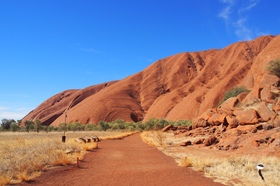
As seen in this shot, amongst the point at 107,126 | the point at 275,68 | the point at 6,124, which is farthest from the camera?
the point at 6,124

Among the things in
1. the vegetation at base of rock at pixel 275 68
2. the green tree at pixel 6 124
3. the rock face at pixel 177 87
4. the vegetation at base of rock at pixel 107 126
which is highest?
the rock face at pixel 177 87

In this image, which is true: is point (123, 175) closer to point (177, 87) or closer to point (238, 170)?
point (238, 170)

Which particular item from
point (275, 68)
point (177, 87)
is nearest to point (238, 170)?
point (275, 68)

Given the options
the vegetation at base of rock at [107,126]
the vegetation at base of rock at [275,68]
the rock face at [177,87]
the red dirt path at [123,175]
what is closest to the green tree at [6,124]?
the vegetation at base of rock at [107,126]

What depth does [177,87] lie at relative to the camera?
10275cm

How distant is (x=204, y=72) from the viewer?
100312 millimetres

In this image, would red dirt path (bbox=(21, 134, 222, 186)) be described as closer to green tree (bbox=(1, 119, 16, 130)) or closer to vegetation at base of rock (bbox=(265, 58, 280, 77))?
vegetation at base of rock (bbox=(265, 58, 280, 77))

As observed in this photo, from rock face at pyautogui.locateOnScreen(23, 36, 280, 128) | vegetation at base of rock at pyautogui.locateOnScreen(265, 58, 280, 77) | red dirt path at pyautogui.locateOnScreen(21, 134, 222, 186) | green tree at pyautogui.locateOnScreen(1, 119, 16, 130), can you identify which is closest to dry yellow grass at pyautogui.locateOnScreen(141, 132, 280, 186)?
red dirt path at pyautogui.locateOnScreen(21, 134, 222, 186)

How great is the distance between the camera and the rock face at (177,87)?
3036 inches

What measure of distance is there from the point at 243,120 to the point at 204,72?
3022 inches

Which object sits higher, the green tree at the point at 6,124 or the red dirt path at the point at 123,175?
the green tree at the point at 6,124

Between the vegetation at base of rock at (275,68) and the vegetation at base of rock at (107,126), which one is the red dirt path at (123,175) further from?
the vegetation at base of rock at (107,126)

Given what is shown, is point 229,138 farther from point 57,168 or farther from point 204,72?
point 204,72

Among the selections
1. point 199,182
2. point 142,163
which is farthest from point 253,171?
point 142,163
